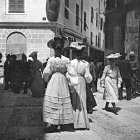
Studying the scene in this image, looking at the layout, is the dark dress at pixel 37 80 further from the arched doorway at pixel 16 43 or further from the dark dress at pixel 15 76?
the arched doorway at pixel 16 43

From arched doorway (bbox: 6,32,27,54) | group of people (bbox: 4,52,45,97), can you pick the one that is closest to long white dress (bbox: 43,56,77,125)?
group of people (bbox: 4,52,45,97)

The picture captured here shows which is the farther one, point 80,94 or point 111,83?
point 111,83

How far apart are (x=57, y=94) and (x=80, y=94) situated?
24.1 inches

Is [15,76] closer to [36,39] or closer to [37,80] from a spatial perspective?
[37,80]

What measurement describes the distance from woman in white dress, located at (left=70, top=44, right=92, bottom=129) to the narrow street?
0.63 feet

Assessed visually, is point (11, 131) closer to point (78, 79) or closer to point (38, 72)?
Result: point (78, 79)


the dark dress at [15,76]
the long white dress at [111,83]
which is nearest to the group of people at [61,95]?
the long white dress at [111,83]

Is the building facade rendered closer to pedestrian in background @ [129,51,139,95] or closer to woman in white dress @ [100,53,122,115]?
pedestrian in background @ [129,51,139,95]

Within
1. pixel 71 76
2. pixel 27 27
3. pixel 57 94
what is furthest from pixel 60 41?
pixel 27 27

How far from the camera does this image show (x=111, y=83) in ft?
28.2

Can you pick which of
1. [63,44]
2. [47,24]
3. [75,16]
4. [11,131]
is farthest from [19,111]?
[75,16]

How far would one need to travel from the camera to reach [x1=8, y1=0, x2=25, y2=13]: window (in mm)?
18969

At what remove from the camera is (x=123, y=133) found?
6.43 meters

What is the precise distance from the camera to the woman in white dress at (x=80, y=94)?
6547 millimetres
